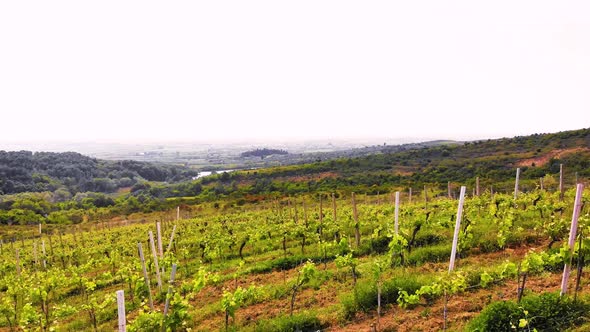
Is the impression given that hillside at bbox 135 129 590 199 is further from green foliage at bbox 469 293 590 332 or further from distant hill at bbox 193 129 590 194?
green foliage at bbox 469 293 590 332

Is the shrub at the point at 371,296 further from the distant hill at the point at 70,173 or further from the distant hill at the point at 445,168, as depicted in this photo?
the distant hill at the point at 70,173

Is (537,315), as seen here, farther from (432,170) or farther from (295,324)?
(432,170)

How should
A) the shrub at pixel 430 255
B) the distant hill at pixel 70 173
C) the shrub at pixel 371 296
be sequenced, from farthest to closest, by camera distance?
the distant hill at pixel 70 173, the shrub at pixel 430 255, the shrub at pixel 371 296

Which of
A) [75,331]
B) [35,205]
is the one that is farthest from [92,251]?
[35,205]

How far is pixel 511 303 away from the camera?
7.40 metres

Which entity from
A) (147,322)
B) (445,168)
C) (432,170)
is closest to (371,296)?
(147,322)

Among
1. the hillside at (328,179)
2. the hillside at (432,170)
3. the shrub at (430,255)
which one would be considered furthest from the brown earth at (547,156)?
the shrub at (430,255)

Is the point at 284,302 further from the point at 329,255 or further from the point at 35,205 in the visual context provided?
the point at 35,205

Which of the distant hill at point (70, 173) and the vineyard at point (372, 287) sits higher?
the vineyard at point (372, 287)

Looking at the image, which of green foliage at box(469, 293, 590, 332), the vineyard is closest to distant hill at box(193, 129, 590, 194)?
the vineyard

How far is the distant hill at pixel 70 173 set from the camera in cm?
11812

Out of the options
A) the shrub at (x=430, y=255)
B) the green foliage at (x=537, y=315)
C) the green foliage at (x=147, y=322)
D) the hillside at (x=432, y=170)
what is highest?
the green foliage at (x=537, y=315)

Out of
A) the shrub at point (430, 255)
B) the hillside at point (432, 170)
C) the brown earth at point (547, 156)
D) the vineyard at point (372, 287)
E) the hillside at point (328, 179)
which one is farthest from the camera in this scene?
the brown earth at point (547, 156)

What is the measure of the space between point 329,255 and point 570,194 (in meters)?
14.4
